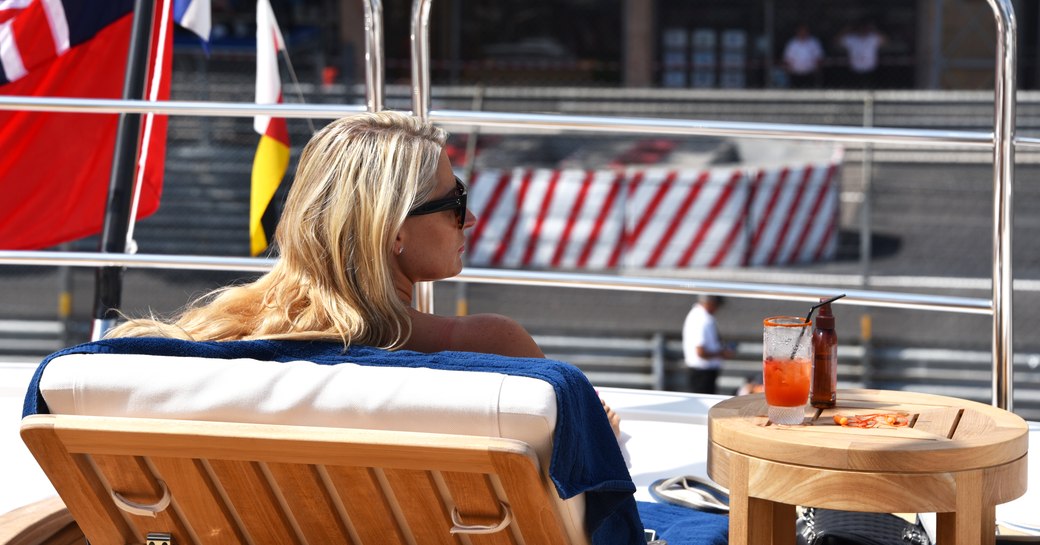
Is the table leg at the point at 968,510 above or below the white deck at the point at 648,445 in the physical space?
above

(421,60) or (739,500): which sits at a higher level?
(421,60)

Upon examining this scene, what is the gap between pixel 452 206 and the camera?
2.05 m

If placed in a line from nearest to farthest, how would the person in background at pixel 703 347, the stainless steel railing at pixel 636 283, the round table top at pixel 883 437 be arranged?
the round table top at pixel 883 437
the stainless steel railing at pixel 636 283
the person in background at pixel 703 347

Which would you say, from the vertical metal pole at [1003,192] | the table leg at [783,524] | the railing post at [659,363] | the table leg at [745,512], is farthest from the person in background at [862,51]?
the table leg at [745,512]

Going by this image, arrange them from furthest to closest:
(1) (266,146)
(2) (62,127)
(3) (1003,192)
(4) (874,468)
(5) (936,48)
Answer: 1. (5) (936,48)
2. (2) (62,127)
3. (1) (266,146)
4. (3) (1003,192)
5. (4) (874,468)

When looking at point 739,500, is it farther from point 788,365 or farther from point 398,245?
point 398,245

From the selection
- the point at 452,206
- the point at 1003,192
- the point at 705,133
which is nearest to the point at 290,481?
the point at 452,206

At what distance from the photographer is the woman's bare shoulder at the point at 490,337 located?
1944 millimetres

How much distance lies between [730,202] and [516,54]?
7.03 m

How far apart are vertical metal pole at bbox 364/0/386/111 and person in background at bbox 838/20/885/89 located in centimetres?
1368

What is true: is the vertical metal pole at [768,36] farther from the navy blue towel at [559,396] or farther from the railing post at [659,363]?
the navy blue towel at [559,396]

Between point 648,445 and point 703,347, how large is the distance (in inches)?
215

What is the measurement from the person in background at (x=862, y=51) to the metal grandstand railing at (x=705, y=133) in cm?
1336

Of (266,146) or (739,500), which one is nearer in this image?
(739,500)
